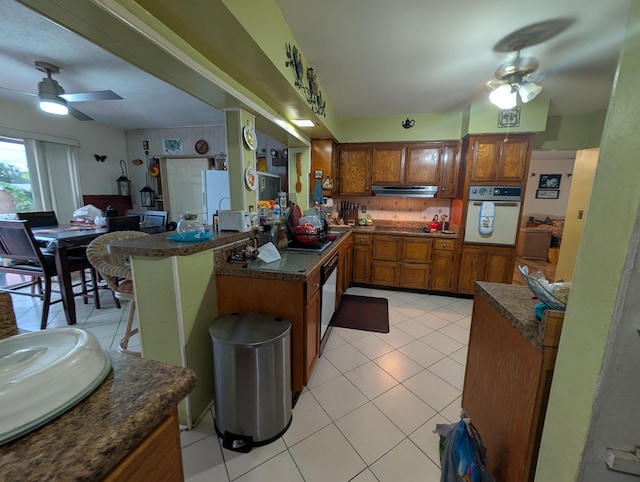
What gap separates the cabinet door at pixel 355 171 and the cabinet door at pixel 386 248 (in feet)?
2.61

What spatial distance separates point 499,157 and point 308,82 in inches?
103

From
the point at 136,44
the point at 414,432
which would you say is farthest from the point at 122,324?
the point at 414,432

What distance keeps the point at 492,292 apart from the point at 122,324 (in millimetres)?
3409

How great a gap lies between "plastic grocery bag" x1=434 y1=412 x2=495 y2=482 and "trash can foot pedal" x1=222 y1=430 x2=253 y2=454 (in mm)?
1011

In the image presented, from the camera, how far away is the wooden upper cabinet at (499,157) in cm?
326

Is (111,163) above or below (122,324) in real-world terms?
above

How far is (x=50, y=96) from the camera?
2.53 meters

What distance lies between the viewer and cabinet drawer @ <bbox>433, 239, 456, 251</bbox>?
3598 mm

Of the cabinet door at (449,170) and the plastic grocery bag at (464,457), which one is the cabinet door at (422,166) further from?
the plastic grocery bag at (464,457)

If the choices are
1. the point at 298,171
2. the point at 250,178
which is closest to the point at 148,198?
the point at 298,171

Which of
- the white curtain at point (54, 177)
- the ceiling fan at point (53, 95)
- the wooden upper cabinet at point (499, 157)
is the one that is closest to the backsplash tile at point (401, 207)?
the wooden upper cabinet at point (499, 157)

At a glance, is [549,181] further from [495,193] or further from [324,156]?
[324,156]

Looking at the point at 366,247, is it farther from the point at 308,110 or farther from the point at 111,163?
the point at 111,163

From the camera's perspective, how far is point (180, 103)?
3.77 m
